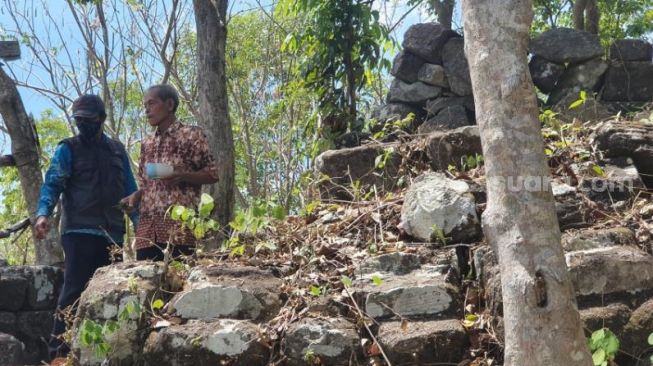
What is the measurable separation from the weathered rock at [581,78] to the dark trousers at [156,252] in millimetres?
4514

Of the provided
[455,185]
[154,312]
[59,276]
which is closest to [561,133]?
[455,185]

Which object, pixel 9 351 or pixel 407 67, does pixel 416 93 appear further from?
pixel 9 351

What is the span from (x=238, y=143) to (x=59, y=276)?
1257 centimetres

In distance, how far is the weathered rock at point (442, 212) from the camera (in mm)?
4602

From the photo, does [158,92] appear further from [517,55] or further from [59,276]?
[517,55]

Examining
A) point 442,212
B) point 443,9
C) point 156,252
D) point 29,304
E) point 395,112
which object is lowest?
point 29,304

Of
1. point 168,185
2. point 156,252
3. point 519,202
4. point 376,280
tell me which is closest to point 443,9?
point 168,185

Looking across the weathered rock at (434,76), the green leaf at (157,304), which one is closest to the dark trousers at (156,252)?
the green leaf at (157,304)

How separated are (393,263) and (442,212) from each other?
15.3 inches

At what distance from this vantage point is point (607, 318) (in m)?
3.78

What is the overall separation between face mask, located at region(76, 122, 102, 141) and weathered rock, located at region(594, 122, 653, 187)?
3008 mm

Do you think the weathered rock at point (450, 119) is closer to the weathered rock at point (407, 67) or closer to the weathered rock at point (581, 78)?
the weathered rock at point (407, 67)

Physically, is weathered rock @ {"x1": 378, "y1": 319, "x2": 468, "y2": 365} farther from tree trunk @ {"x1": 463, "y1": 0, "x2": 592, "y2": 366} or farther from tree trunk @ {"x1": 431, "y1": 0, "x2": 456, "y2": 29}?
tree trunk @ {"x1": 431, "y1": 0, "x2": 456, "y2": 29}

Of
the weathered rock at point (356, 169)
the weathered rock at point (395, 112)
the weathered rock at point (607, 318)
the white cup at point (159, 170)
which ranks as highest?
the weathered rock at point (395, 112)
